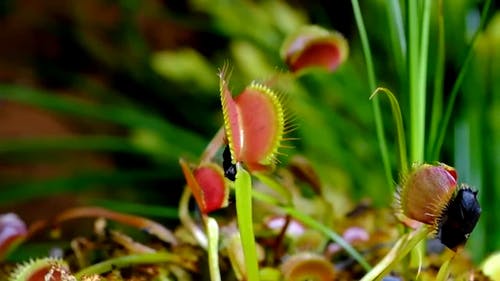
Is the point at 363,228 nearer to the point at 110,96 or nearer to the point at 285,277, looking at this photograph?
the point at 285,277

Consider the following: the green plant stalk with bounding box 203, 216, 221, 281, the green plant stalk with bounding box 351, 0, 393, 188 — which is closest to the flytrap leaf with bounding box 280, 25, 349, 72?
the green plant stalk with bounding box 351, 0, 393, 188

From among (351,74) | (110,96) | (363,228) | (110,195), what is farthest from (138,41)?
(363,228)

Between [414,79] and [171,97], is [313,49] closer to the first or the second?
[414,79]

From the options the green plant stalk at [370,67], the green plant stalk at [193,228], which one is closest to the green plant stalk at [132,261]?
the green plant stalk at [193,228]

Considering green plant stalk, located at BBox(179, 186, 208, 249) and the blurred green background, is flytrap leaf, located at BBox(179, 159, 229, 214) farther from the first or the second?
the blurred green background

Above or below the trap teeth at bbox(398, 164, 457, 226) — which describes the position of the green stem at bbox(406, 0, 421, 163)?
above

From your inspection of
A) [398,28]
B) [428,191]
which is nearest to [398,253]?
[428,191]

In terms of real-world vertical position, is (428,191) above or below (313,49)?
below
